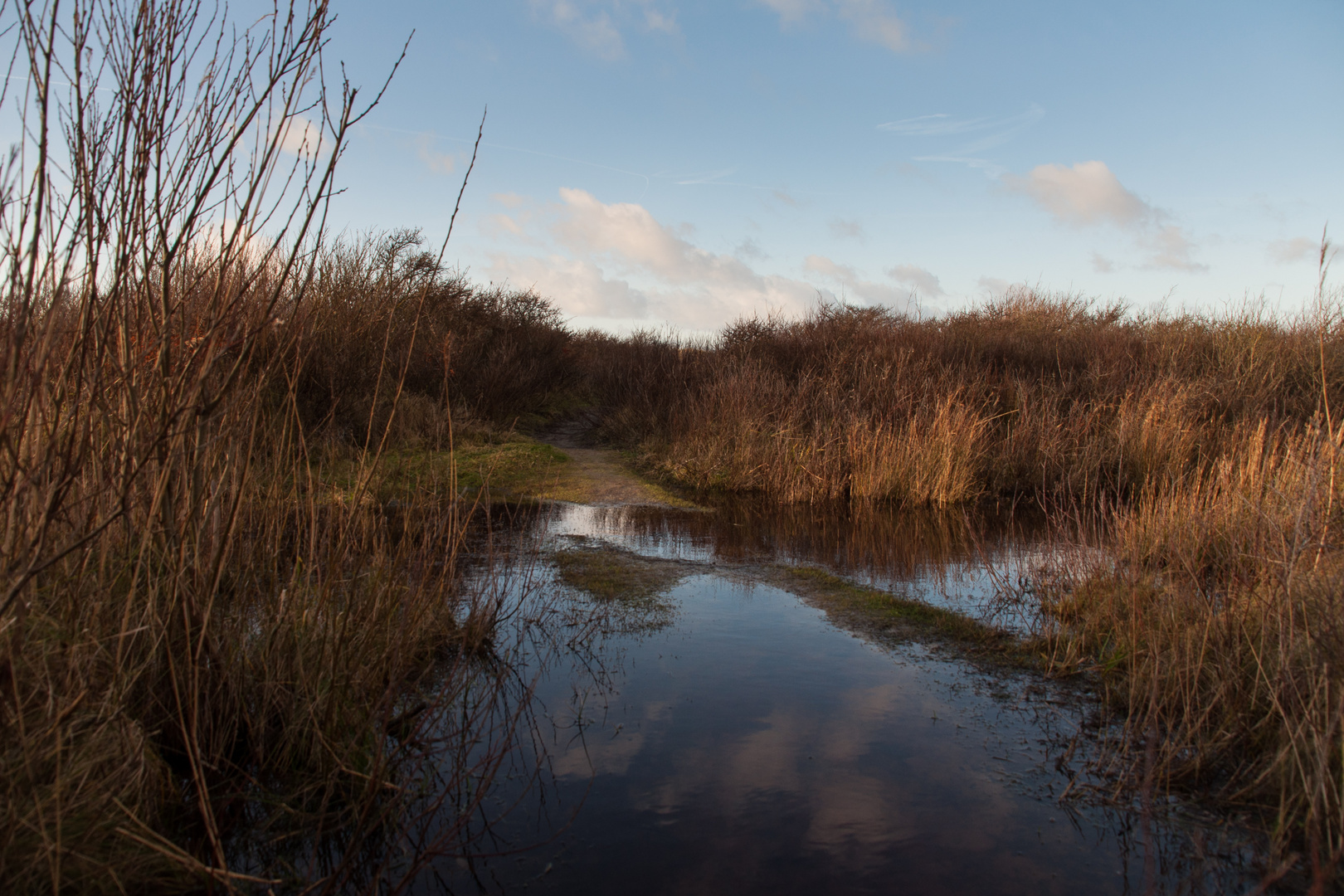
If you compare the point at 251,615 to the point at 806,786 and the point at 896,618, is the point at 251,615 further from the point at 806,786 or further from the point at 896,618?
the point at 896,618

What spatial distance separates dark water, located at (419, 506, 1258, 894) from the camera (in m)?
2.27

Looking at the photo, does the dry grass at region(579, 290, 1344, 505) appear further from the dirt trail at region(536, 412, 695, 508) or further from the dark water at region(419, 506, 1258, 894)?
the dark water at region(419, 506, 1258, 894)

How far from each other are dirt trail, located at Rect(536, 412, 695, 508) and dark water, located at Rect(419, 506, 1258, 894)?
393cm

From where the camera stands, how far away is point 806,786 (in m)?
2.74

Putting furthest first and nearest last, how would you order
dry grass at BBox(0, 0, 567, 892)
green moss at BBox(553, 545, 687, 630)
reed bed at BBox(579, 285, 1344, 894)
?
green moss at BBox(553, 545, 687, 630) < reed bed at BBox(579, 285, 1344, 894) < dry grass at BBox(0, 0, 567, 892)

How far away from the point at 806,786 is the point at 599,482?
24.7 feet

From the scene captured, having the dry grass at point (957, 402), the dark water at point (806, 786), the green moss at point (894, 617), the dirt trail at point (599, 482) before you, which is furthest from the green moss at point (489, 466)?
the dark water at point (806, 786)

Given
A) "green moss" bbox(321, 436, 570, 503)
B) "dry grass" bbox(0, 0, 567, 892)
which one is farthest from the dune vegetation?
"green moss" bbox(321, 436, 570, 503)

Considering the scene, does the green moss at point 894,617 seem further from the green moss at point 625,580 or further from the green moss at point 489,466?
the green moss at point 489,466

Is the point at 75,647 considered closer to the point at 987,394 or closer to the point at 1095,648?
the point at 1095,648

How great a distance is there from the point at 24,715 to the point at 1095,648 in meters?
4.42

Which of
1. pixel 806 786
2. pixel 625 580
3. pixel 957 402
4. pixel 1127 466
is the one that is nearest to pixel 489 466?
pixel 625 580

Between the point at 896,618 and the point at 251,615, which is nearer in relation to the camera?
the point at 251,615

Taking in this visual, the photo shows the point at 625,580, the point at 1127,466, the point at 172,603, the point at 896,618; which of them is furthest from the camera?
the point at 1127,466
